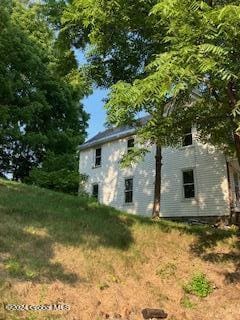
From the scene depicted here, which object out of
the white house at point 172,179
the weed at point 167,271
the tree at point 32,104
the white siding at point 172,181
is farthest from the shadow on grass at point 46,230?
the tree at point 32,104

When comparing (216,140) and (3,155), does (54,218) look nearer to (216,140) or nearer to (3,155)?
(216,140)

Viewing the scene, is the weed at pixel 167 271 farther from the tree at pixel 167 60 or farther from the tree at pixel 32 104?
the tree at pixel 32 104

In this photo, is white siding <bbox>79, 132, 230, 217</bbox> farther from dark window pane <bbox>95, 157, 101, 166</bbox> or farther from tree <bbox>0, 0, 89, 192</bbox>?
tree <bbox>0, 0, 89, 192</bbox>

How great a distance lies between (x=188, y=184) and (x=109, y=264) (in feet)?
43.7

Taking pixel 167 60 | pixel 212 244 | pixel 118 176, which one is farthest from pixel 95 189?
pixel 167 60

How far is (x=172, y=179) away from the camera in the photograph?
24.0 metres

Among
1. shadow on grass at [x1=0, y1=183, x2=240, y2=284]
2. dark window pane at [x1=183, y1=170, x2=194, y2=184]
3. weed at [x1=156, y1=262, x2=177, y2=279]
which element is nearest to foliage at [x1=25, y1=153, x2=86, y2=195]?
dark window pane at [x1=183, y1=170, x2=194, y2=184]

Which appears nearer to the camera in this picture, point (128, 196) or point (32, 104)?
point (128, 196)

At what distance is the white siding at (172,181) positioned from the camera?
21938mm

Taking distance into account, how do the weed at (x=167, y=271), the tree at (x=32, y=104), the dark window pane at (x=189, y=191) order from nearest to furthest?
the weed at (x=167, y=271) < the dark window pane at (x=189, y=191) < the tree at (x=32, y=104)

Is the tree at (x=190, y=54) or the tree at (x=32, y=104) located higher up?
the tree at (x=32, y=104)

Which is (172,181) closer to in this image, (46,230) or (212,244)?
(212,244)

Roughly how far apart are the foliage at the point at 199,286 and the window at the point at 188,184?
12049 millimetres

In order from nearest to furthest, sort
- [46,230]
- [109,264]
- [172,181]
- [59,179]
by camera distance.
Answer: [109,264]
[46,230]
[172,181]
[59,179]
